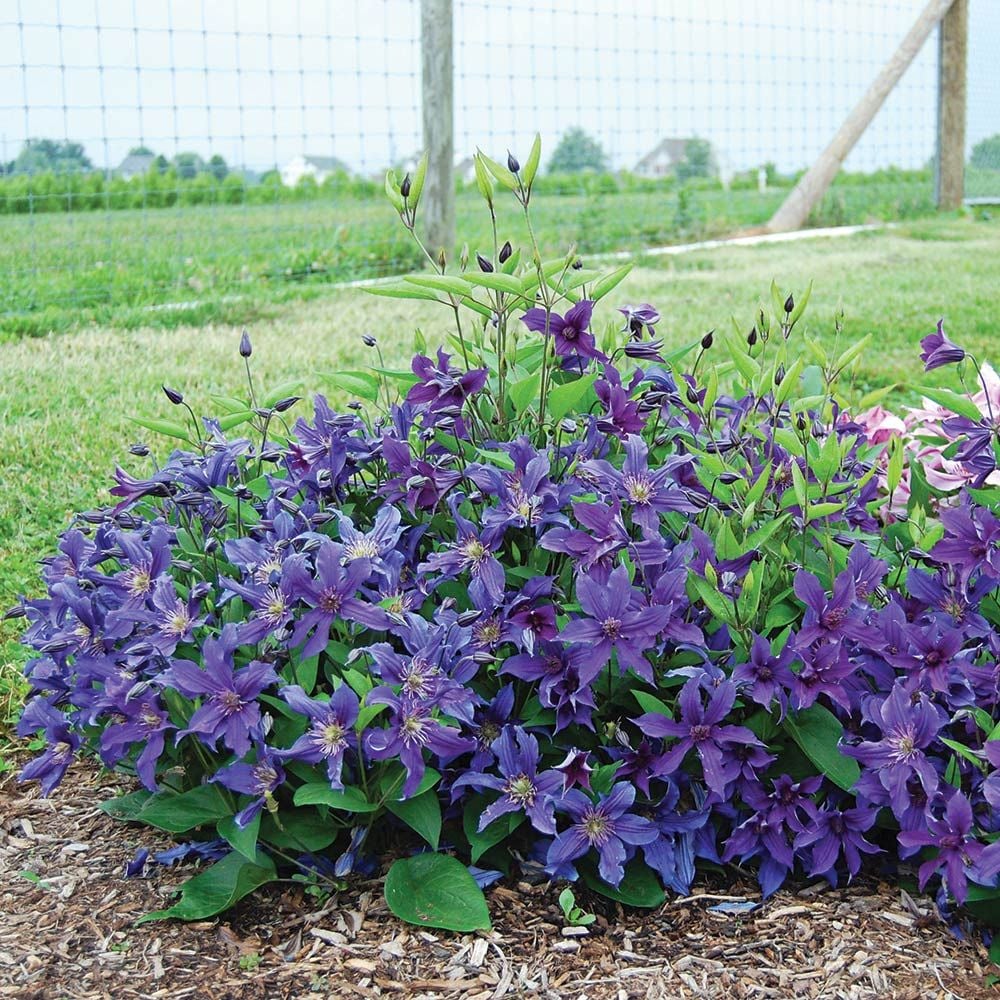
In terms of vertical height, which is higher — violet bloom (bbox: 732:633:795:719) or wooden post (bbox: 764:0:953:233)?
wooden post (bbox: 764:0:953:233)

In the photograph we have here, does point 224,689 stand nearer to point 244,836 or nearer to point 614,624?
point 244,836

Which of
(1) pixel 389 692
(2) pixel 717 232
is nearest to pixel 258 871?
(1) pixel 389 692

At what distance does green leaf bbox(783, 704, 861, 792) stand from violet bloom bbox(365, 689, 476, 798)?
1.67 feet

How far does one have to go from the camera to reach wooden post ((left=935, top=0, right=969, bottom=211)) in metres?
11.7

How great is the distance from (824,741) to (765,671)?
6.0 inches

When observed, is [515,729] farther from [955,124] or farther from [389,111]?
[955,124]

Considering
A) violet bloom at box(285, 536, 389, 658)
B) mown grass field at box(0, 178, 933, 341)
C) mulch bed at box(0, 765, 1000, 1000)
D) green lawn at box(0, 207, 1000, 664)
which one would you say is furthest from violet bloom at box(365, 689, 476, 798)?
mown grass field at box(0, 178, 933, 341)

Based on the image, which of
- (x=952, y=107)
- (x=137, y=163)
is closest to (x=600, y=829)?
(x=137, y=163)

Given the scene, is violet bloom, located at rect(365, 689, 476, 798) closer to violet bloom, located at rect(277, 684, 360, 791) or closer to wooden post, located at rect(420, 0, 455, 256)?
violet bloom, located at rect(277, 684, 360, 791)

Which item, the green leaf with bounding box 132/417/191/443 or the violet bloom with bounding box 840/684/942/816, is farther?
the green leaf with bounding box 132/417/191/443

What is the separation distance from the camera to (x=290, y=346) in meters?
5.16

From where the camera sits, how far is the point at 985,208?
501 inches

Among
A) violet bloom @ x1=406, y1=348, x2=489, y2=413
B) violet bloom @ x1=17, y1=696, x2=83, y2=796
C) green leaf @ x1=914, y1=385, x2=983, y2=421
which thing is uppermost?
violet bloom @ x1=406, y1=348, x2=489, y2=413

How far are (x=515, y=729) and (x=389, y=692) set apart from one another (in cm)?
21
